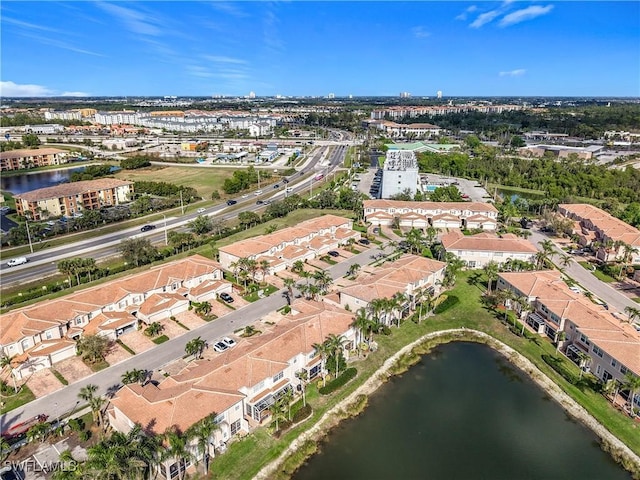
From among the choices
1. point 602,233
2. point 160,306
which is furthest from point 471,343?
point 602,233

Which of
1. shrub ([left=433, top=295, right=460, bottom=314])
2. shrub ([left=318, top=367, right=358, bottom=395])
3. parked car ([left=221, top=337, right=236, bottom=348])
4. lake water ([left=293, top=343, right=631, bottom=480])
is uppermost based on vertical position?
parked car ([left=221, top=337, right=236, bottom=348])

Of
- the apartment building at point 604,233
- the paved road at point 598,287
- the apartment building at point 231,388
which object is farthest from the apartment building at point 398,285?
the apartment building at point 604,233

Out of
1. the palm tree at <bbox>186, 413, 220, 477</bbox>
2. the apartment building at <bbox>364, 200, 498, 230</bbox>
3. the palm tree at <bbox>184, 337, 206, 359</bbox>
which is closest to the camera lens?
the palm tree at <bbox>186, 413, 220, 477</bbox>

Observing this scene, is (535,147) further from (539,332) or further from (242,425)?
(242,425)

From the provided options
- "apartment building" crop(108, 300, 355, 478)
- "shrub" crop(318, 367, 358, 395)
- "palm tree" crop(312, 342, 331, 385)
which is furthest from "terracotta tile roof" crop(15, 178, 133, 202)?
"shrub" crop(318, 367, 358, 395)

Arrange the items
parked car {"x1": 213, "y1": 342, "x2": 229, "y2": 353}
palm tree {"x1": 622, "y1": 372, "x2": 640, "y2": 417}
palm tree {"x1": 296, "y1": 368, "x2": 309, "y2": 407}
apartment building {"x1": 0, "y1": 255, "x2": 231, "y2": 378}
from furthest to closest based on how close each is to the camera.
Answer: parked car {"x1": 213, "y1": 342, "x2": 229, "y2": 353} < apartment building {"x1": 0, "y1": 255, "x2": 231, "y2": 378} < palm tree {"x1": 296, "y1": 368, "x2": 309, "y2": 407} < palm tree {"x1": 622, "y1": 372, "x2": 640, "y2": 417}

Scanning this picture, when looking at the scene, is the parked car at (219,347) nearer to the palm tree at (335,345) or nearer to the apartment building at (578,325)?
the palm tree at (335,345)

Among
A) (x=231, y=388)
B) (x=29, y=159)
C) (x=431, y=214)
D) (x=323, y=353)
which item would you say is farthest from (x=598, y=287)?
(x=29, y=159)

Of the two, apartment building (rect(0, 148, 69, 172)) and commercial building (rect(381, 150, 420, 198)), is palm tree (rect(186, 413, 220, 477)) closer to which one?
commercial building (rect(381, 150, 420, 198))
